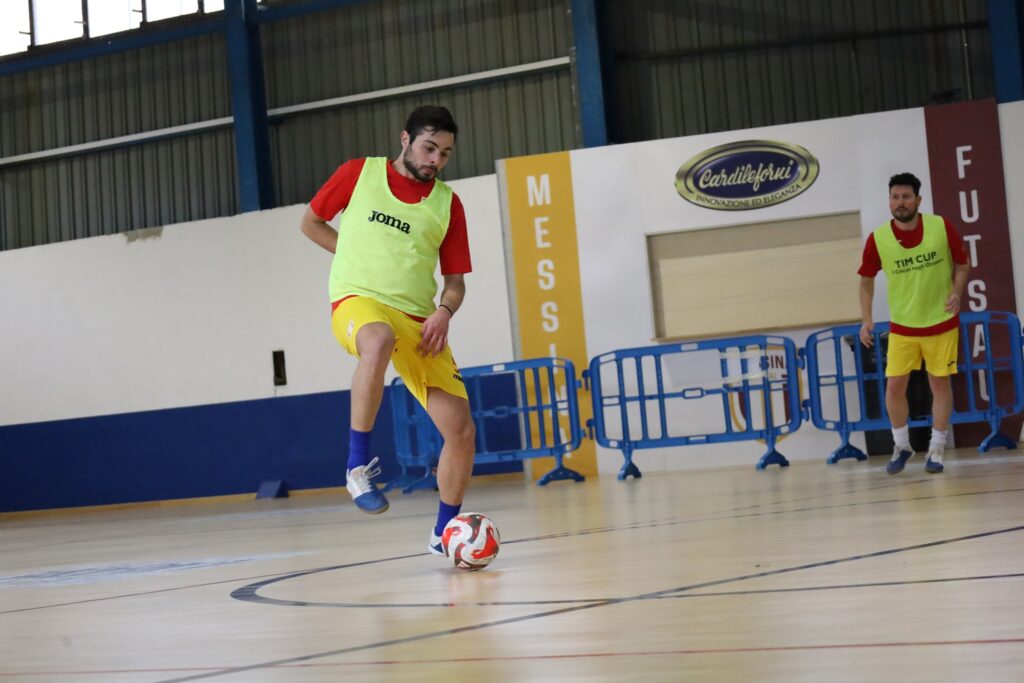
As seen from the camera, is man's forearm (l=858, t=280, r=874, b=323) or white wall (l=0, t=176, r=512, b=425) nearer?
man's forearm (l=858, t=280, r=874, b=323)

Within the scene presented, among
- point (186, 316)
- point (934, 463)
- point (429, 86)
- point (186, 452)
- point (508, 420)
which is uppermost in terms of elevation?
point (429, 86)

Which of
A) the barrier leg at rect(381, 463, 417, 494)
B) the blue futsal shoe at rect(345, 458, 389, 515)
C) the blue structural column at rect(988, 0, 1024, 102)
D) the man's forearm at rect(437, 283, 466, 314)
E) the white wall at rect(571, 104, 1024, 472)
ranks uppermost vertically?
the blue structural column at rect(988, 0, 1024, 102)

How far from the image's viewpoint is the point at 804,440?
13469mm

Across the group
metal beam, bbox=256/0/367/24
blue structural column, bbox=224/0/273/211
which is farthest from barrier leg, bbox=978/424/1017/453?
metal beam, bbox=256/0/367/24

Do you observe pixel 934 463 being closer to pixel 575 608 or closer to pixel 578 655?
pixel 575 608

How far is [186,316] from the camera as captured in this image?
52.6 feet

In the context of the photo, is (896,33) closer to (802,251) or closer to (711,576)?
(802,251)

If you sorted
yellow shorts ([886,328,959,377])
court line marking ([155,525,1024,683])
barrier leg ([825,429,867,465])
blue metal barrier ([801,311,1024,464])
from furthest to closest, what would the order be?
1. barrier leg ([825,429,867,465])
2. blue metal barrier ([801,311,1024,464])
3. yellow shorts ([886,328,959,377])
4. court line marking ([155,525,1024,683])

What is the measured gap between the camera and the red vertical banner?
13289mm

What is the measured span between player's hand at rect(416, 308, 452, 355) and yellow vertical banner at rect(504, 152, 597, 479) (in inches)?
366

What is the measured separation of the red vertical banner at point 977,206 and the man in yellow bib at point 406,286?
958 cm

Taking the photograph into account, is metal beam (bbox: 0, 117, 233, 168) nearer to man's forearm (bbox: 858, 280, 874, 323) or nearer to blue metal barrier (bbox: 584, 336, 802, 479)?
blue metal barrier (bbox: 584, 336, 802, 479)

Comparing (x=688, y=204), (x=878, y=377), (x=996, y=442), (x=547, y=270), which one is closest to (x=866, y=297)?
(x=878, y=377)

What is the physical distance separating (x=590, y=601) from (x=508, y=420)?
1168 cm
